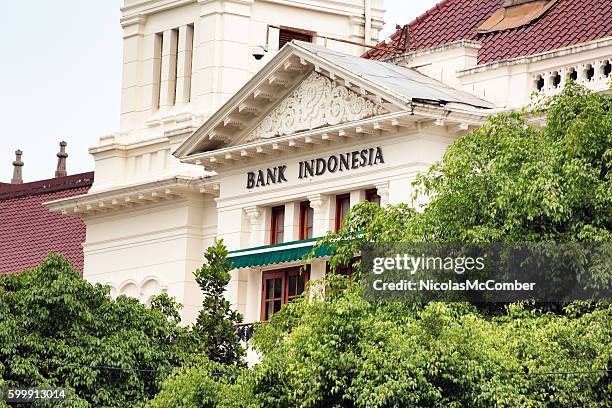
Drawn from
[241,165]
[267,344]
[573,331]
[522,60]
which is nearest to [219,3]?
[241,165]

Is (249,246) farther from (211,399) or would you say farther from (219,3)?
(211,399)

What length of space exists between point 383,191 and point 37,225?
25.9 m

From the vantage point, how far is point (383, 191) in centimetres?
5825

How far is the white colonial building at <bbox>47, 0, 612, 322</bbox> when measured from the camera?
190 feet

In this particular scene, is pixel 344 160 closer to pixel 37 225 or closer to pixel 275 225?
pixel 275 225

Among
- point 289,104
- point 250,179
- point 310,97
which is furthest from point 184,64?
point 310,97

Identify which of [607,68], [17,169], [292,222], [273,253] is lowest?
[273,253]

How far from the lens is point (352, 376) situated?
43.8m

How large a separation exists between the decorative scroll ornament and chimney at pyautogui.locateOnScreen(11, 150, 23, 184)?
37756 mm

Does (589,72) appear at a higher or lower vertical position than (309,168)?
higher

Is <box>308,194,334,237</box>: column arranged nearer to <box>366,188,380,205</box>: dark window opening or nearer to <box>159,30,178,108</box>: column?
<box>366,188,380,205</box>: dark window opening

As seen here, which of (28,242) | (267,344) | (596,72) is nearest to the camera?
(267,344)

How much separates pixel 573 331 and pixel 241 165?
2053cm

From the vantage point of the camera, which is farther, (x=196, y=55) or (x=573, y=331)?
(x=196, y=55)
